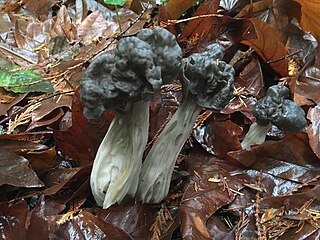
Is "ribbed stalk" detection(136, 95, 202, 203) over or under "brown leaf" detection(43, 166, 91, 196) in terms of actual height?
over

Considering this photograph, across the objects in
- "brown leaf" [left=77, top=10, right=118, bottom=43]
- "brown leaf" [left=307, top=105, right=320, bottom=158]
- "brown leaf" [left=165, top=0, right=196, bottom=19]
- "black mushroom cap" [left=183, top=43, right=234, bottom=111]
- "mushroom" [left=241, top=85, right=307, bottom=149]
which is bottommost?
"brown leaf" [left=77, top=10, right=118, bottom=43]

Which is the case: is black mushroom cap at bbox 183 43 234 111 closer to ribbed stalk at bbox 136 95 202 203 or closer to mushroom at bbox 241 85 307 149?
ribbed stalk at bbox 136 95 202 203

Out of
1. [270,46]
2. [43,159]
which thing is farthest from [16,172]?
[270,46]

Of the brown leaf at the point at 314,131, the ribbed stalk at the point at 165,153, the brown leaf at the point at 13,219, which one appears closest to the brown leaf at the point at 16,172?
the brown leaf at the point at 13,219

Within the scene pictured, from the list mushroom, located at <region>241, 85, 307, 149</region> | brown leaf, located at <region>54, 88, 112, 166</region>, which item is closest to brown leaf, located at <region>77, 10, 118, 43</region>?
brown leaf, located at <region>54, 88, 112, 166</region>

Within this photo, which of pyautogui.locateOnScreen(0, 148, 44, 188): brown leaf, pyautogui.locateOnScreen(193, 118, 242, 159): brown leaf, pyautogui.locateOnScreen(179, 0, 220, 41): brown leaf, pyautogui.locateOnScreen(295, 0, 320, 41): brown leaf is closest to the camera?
pyautogui.locateOnScreen(0, 148, 44, 188): brown leaf

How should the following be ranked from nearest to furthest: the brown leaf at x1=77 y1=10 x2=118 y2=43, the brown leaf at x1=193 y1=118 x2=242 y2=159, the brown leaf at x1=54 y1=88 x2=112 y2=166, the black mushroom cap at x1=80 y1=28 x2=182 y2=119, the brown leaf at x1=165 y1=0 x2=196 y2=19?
the black mushroom cap at x1=80 y1=28 x2=182 y2=119 < the brown leaf at x1=54 y1=88 x2=112 y2=166 < the brown leaf at x1=193 y1=118 x2=242 y2=159 < the brown leaf at x1=165 y1=0 x2=196 y2=19 < the brown leaf at x1=77 y1=10 x2=118 y2=43
